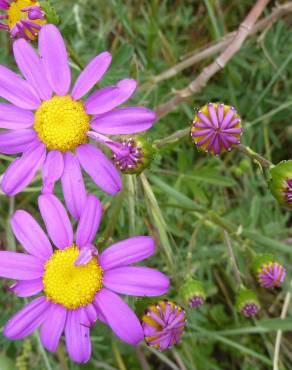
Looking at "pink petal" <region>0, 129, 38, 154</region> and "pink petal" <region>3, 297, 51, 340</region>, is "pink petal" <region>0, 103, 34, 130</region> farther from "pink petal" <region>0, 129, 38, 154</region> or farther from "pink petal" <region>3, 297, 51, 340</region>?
"pink petal" <region>3, 297, 51, 340</region>

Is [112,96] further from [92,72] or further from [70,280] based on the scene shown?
[70,280]

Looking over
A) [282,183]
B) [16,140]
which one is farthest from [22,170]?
[282,183]

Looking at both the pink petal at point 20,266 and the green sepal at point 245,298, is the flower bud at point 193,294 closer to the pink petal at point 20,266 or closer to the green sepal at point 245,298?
the green sepal at point 245,298

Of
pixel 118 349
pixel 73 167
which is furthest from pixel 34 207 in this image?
pixel 73 167

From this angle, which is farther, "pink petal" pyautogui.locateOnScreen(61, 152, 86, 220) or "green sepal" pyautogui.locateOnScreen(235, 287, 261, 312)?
"green sepal" pyautogui.locateOnScreen(235, 287, 261, 312)

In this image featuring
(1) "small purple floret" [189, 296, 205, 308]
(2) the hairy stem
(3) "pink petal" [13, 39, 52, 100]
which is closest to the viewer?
(3) "pink petal" [13, 39, 52, 100]

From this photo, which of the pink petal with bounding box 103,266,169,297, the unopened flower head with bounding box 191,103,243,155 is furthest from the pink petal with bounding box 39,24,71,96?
the pink petal with bounding box 103,266,169,297
